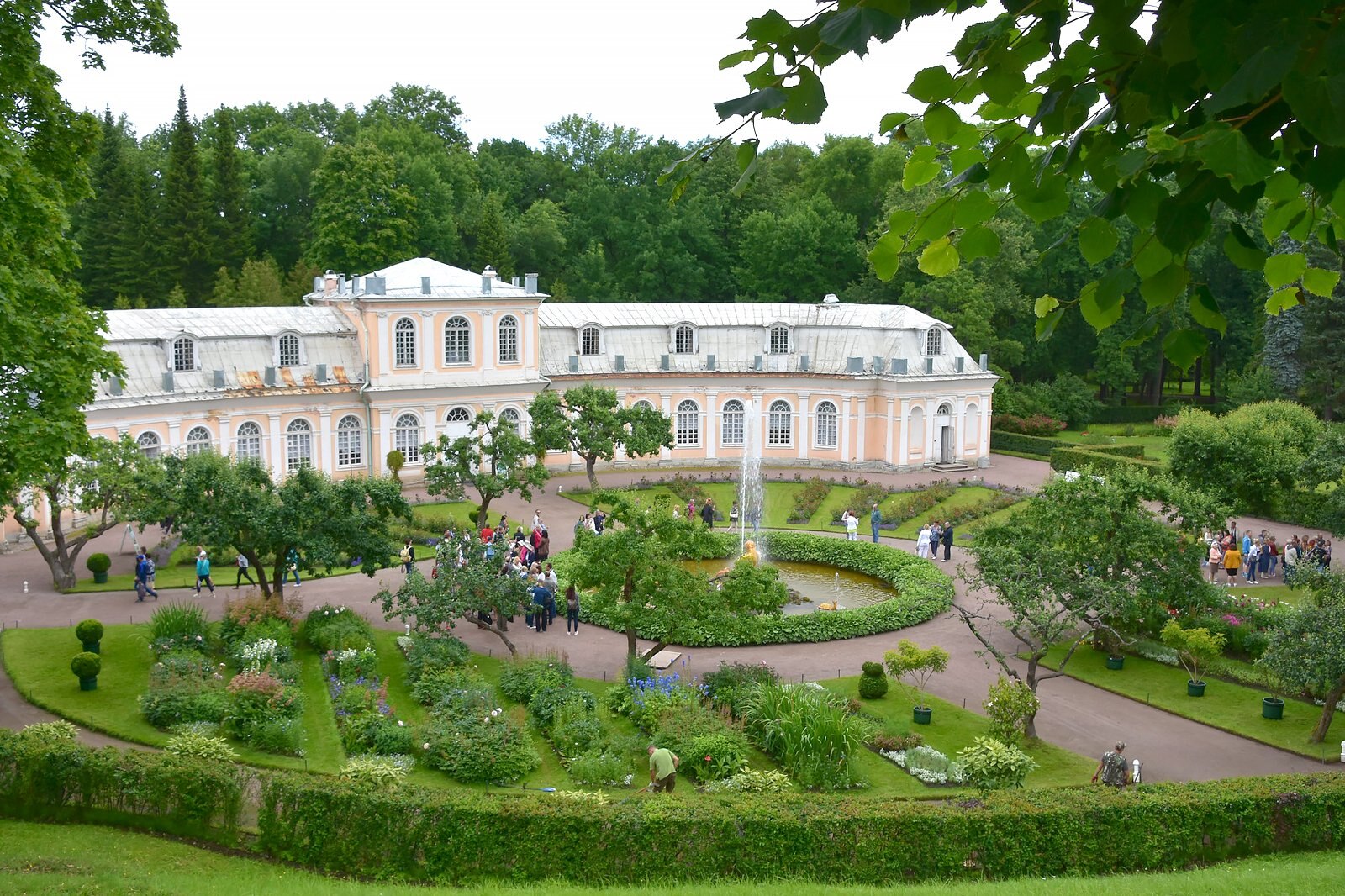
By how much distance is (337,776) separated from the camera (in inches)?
586

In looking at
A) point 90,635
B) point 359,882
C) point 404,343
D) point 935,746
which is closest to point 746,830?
point 359,882

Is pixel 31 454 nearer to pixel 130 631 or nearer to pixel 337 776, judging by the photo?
pixel 337 776

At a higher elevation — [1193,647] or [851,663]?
[1193,647]

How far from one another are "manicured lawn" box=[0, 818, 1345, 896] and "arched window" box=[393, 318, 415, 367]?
2651cm

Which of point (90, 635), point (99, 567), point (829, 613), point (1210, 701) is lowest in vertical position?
point (1210, 701)

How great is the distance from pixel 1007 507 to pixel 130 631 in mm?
24724

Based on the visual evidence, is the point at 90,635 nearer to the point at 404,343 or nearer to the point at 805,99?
the point at 404,343

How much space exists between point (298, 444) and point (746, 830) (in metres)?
28.4

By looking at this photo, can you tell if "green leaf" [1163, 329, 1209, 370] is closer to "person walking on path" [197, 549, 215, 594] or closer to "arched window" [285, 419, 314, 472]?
"person walking on path" [197, 549, 215, 594]

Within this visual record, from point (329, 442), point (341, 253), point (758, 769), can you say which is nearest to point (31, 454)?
point (758, 769)

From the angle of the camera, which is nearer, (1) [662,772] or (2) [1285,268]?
(2) [1285,268]

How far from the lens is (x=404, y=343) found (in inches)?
1539

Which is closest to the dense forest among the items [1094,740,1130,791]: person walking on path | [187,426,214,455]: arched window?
[187,426,214,455]: arched window

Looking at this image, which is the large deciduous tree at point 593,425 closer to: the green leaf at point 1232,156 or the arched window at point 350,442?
the arched window at point 350,442
